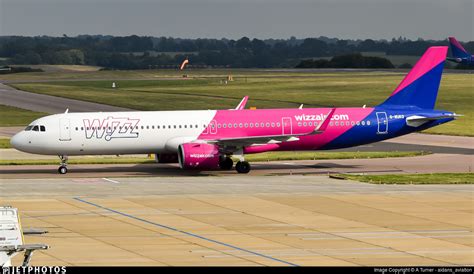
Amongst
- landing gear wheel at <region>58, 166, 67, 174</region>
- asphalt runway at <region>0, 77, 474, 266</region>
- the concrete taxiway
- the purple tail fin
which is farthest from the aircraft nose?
the purple tail fin

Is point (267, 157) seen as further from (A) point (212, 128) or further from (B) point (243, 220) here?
(B) point (243, 220)

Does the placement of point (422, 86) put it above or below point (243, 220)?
above

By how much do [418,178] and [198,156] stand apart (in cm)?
1168

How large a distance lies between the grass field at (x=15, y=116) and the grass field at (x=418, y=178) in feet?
161

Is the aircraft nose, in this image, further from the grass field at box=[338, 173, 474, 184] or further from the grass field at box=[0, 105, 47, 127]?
the grass field at box=[0, 105, 47, 127]

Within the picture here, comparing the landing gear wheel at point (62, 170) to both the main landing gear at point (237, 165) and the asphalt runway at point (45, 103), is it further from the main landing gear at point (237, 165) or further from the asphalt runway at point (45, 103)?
the asphalt runway at point (45, 103)

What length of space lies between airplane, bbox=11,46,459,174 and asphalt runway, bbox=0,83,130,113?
5227 cm

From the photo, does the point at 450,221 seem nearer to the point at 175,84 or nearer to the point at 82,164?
the point at 82,164

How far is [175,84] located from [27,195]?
368 feet

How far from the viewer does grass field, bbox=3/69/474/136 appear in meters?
120

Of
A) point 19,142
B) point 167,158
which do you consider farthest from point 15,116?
point 167,158

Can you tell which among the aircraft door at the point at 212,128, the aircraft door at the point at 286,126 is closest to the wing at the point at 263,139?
the aircraft door at the point at 286,126

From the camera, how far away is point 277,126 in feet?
197

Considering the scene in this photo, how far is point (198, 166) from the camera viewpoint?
5753cm
